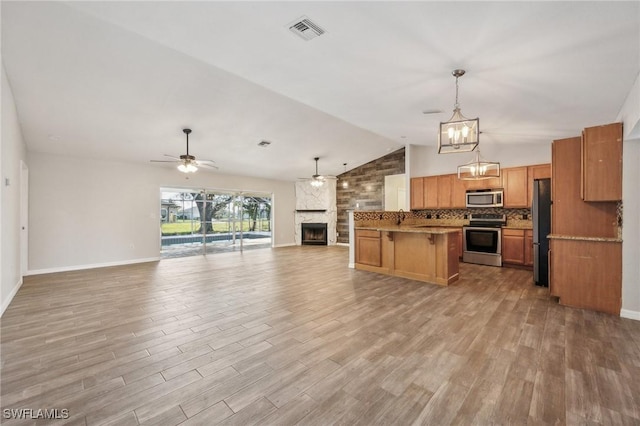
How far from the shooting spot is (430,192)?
24.0 feet

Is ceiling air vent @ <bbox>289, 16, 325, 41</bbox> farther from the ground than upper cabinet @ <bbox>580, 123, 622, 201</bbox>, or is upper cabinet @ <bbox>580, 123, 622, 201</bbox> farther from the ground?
ceiling air vent @ <bbox>289, 16, 325, 41</bbox>

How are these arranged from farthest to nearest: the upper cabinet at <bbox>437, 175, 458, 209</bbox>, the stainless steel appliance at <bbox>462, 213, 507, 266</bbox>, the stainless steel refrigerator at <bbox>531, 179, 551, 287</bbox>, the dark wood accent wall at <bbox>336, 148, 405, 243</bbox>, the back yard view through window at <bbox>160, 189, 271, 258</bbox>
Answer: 1. the dark wood accent wall at <bbox>336, 148, 405, 243</bbox>
2. the back yard view through window at <bbox>160, 189, 271, 258</bbox>
3. the upper cabinet at <bbox>437, 175, 458, 209</bbox>
4. the stainless steel appliance at <bbox>462, 213, 507, 266</bbox>
5. the stainless steel refrigerator at <bbox>531, 179, 551, 287</bbox>

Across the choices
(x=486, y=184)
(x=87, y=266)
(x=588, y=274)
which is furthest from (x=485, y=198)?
(x=87, y=266)

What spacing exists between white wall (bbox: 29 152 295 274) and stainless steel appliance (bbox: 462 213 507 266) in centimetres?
787

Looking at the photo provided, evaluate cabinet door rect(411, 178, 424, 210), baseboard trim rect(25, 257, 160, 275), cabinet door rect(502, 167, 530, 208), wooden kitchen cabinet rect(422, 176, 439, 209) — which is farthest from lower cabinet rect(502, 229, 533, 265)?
baseboard trim rect(25, 257, 160, 275)

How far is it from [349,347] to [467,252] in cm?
525

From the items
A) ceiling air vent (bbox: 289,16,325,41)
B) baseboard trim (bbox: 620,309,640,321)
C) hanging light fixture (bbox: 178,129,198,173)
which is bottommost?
baseboard trim (bbox: 620,309,640,321)

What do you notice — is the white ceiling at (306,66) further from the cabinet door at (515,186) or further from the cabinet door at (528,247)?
the cabinet door at (528,247)

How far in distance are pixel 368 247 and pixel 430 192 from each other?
9.08ft

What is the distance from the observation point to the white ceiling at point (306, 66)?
2273mm

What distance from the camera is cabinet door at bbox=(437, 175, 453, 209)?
6.96 meters

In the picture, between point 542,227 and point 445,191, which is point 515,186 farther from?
point 542,227

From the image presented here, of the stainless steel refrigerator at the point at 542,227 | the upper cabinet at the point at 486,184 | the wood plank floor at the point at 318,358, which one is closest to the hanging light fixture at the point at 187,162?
the wood plank floor at the point at 318,358

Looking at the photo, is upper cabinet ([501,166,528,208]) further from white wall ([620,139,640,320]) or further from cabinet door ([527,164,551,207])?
white wall ([620,139,640,320])
